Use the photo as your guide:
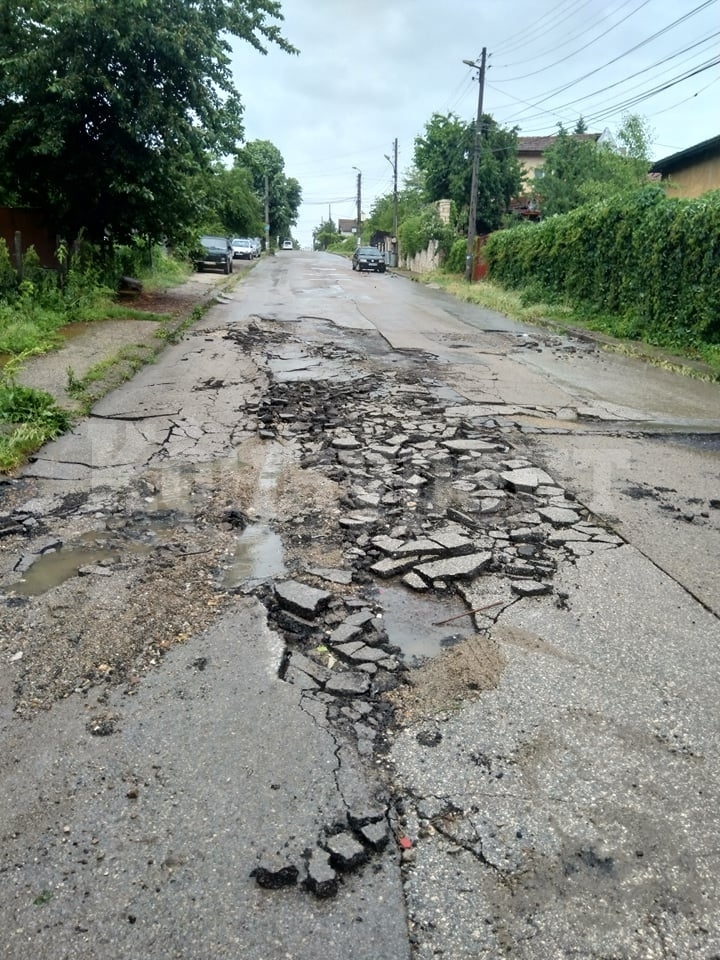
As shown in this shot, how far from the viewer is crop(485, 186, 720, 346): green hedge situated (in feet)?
46.7

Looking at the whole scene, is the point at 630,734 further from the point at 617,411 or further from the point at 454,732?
the point at 617,411

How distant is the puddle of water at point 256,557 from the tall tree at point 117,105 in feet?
39.3

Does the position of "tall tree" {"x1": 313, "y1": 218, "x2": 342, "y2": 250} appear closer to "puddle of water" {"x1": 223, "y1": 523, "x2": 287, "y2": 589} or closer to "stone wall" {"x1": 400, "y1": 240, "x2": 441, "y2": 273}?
"stone wall" {"x1": 400, "y1": 240, "x2": 441, "y2": 273}

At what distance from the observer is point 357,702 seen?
3090mm

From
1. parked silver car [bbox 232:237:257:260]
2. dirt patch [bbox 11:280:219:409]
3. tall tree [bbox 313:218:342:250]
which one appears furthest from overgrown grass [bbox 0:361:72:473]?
tall tree [bbox 313:218:342:250]

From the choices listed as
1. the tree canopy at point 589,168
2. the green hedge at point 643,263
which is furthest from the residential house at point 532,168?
the green hedge at point 643,263

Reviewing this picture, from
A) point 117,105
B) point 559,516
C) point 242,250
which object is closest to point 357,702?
point 559,516

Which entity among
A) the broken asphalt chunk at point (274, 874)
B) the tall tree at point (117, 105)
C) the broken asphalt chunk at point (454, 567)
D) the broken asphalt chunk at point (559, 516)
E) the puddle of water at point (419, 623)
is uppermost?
the tall tree at point (117, 105)

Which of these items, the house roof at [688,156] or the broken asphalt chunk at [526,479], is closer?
the broken asphalt chunk at [526,479]

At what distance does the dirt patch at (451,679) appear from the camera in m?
3.09

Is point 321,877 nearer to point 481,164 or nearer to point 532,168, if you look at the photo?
point 481,164

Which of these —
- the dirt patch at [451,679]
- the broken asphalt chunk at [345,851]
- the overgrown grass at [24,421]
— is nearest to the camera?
the broken asphalt chunk at [345,851]

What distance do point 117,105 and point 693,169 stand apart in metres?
21.8

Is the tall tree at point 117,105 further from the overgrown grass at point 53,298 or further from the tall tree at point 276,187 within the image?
the tall tree at point 276,187
